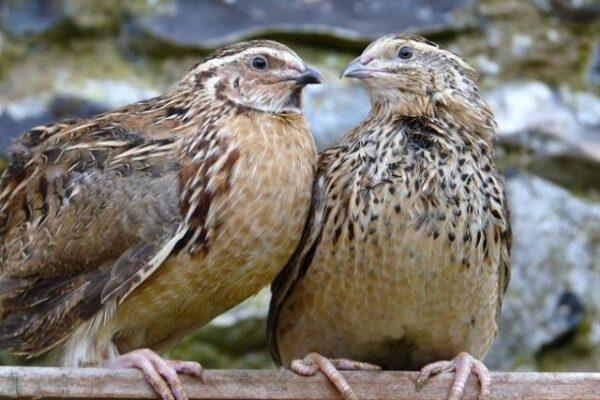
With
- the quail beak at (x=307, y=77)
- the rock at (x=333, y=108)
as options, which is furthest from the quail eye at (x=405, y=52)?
the rock at (x=333, y=108)

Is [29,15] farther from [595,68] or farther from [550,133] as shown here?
[595,68]

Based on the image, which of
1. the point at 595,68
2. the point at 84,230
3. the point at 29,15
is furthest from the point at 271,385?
the point at 595,68

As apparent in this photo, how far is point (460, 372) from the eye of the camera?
308 cm

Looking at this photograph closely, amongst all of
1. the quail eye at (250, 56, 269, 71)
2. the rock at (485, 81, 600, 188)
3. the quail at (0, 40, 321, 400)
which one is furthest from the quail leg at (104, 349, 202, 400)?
the rock at (485, 81, 600, 188)

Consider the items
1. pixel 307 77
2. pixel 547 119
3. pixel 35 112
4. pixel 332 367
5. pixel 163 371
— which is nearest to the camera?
pixel 163 371

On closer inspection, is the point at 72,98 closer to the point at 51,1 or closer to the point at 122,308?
the point at 51,1

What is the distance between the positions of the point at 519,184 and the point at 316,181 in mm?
1154

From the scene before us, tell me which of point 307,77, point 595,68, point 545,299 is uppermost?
point 307,77

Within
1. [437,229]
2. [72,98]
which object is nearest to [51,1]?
[72,98]

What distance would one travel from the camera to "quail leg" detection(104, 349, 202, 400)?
2.85 metres

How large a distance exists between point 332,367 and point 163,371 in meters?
0.36

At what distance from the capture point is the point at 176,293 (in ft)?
9.98

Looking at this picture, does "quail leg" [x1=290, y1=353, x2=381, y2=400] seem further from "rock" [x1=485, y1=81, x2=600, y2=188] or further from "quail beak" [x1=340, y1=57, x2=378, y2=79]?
"rock" [x1=485, y1=81, x2=600, y2=188]

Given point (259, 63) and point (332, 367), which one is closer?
point (332, 367)
